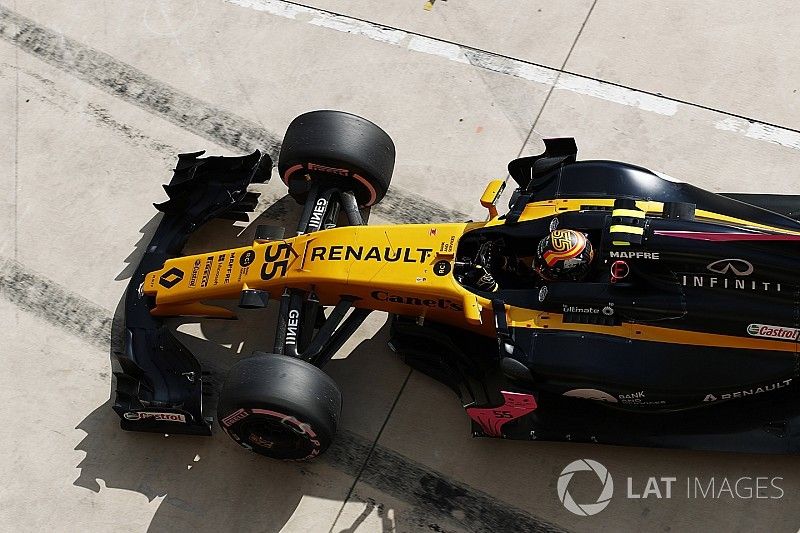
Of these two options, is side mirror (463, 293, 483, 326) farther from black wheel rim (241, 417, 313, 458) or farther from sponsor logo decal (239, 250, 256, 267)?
sponsor logo decal (239, 250, 256, 267)

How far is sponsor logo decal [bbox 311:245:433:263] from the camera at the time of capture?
23.3 ft

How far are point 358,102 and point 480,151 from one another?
1.22m

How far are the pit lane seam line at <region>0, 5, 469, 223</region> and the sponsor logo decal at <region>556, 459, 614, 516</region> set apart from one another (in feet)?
7.65

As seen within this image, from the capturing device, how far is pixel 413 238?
7176 mm

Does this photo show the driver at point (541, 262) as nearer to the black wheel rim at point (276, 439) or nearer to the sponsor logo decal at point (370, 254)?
the sponsor logo decal at point (370, 254)

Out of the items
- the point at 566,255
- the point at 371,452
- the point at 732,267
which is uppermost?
the point at 732,267

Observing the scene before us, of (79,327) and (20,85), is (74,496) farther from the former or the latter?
(20,85)

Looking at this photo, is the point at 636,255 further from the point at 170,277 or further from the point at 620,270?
the point at 170,277

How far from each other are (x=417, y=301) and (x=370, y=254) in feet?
1.49

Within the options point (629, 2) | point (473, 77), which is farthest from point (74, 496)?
point (629, 2)

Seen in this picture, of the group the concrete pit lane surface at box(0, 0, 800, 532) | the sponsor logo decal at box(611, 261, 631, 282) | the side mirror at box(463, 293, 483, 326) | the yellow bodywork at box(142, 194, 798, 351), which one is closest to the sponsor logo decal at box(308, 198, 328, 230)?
the yellow bodywork at box(142, 194, 798, 351)

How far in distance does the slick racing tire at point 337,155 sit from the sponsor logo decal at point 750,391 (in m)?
2.98

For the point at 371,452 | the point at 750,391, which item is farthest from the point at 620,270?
the point at 371,452

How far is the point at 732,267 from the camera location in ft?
20.8
